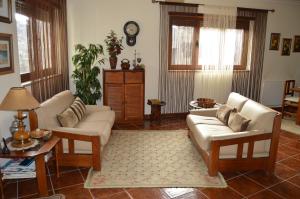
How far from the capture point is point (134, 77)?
16.0ft

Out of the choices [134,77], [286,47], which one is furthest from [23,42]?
[286,47]

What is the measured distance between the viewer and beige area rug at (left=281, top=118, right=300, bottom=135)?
16.5 ft

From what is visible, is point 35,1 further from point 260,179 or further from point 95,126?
point 260,179

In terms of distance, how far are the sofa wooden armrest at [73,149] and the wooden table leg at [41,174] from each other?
1.78 feet

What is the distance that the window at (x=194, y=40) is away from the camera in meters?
5.41

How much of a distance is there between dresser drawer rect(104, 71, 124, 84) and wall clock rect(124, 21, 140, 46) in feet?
2.73

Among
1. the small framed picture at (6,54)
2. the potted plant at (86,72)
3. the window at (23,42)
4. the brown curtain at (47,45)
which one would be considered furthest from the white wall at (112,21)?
the small framed picture at (6,54)

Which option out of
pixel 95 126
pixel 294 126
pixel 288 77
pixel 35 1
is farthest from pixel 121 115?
pixel 288 77

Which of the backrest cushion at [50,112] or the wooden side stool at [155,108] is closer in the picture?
the backrest cushion at [50,112]

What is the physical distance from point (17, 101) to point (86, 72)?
231cm

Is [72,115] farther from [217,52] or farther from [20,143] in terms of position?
[217,52]

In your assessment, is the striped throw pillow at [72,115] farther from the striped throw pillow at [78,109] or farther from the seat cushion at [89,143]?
the seat cushion at [89,143]

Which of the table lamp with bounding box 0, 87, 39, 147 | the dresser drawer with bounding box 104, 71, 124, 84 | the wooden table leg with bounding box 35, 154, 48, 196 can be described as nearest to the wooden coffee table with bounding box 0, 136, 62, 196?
the wooden table leg with bounding box 35, 154, 48, 196

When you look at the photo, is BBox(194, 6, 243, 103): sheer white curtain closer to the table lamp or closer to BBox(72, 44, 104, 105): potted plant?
BBox(72, 44, 104, 105): potted plant
